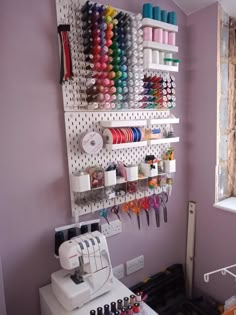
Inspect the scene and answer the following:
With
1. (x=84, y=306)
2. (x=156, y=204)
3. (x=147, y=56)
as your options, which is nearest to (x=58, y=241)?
(x=84, y=306)

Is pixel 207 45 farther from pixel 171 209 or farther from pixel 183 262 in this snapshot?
pixel 183 262

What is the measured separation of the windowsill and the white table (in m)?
0.82

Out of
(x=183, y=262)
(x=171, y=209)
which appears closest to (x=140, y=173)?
(x=171, y=209)

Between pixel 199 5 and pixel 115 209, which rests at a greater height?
pixel 199 5

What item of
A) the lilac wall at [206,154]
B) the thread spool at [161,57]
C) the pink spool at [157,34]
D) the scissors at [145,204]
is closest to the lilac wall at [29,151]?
the pink spool at [157,34]

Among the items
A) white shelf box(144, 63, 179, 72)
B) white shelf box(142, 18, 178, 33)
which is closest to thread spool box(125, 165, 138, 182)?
white shelf box(144, 63, 179, 72)

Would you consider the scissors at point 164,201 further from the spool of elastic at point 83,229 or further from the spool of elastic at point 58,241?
the spool of elastic at point 58,241

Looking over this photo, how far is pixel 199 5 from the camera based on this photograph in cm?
150

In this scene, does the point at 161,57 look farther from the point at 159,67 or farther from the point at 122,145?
the point at 122,145

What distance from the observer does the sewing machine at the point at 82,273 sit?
1.02 meters

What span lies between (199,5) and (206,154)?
38.2 inches

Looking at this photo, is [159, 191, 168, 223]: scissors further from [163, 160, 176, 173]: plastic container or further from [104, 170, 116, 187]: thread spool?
[104, 170, 116, 187]: thread spool

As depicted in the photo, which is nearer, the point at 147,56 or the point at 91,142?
the point at 91,142

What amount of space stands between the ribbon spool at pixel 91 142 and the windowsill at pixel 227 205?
94cm
